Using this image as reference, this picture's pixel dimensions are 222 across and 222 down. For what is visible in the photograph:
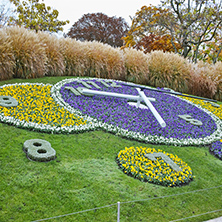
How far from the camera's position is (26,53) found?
6.57 m

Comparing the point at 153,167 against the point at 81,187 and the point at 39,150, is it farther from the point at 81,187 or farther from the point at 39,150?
the point at 39,150

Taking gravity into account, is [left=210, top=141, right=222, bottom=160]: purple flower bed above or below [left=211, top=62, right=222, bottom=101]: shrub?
below

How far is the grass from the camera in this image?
257 cm

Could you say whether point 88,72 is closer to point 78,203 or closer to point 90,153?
point 90,153

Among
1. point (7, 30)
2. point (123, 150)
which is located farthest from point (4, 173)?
point (7, 30)

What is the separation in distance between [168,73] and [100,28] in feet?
89.6

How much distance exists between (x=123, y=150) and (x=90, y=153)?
1.75 ft

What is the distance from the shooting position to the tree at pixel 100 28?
33.1 metres

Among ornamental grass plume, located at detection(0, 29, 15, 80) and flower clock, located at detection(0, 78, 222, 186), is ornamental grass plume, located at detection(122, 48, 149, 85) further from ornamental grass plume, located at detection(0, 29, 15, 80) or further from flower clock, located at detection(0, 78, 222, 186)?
ornamental grass plume, located at detection(0, 29, 15, 80)

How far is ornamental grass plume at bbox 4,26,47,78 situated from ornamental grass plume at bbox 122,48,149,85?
3024 mm

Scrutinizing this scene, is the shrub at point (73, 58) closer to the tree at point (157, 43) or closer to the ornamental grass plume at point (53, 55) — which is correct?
the ornamental grass plume at point (53, 55)

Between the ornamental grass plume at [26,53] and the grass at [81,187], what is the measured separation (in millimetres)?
3117

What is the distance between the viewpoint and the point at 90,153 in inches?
146

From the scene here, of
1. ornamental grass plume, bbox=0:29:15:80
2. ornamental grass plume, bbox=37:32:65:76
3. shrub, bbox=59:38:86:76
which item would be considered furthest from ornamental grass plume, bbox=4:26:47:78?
shrub, bbox=59:38:86:76
